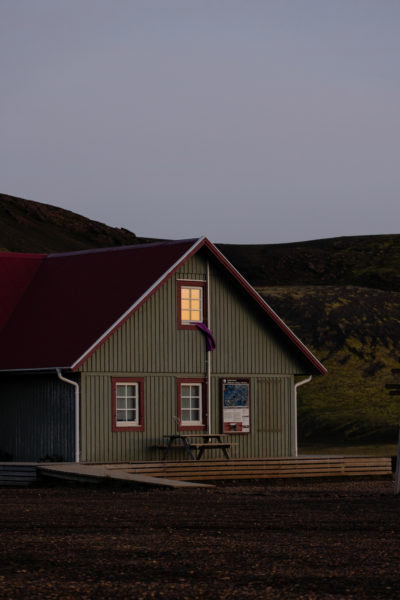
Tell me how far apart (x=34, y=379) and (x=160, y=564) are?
2061 centimetres

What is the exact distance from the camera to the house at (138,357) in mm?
32656

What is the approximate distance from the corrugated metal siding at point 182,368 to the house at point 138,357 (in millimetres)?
29

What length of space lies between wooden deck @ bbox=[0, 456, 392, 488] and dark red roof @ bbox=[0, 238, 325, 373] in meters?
3.38

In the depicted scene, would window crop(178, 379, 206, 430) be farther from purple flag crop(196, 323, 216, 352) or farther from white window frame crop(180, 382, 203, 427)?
purple flag crop(196, 323, 216, 352)

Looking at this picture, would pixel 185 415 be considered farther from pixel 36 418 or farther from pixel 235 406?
pixel 36 418

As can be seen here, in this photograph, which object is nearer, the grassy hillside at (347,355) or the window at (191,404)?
the window at (191,404)

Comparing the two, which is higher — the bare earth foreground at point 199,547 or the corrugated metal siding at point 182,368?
the corrugated metal siding at point 182,368

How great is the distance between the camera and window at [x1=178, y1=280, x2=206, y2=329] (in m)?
34.8

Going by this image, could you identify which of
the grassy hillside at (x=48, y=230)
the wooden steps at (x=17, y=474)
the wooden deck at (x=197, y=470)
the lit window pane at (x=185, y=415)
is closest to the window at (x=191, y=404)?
the lit window pane at (x=185, y=415)

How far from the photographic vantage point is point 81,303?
34.8 m

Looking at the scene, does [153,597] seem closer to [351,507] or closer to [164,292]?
[351,507]

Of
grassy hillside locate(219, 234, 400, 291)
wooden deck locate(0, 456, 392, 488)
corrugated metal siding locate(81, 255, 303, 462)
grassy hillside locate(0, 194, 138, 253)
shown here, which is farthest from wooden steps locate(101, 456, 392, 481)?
grassy hillside locate(0, 194, 138, 253)

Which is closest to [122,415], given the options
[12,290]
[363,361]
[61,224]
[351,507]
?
[12,290]

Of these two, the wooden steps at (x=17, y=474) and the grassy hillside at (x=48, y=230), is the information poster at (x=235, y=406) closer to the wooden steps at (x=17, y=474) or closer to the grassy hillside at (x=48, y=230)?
the wooden steps at (x=17, y=474)
